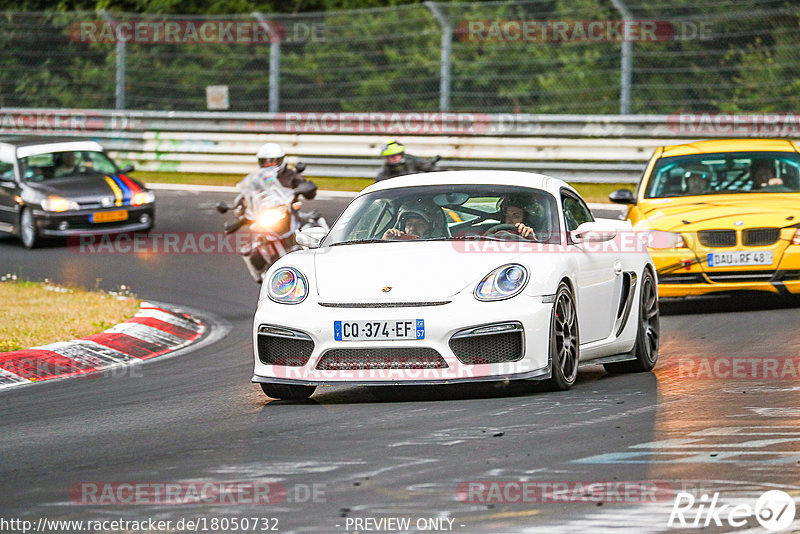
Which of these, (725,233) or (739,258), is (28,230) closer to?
(725,233)

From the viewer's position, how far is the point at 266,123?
26984 millimetres

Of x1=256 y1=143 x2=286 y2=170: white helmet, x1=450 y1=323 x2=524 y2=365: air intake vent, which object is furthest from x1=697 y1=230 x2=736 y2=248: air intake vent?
x1=450 y1=323 x2=524 y2=365: air intake vent

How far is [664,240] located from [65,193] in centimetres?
1007

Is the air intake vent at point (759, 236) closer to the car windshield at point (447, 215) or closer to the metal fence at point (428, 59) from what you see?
the car windshield at point (447, 215)

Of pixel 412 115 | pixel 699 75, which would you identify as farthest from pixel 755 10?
pixel 412 115

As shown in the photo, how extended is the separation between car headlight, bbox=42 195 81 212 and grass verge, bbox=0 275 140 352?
13.5 ft

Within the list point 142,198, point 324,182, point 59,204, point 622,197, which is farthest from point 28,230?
point 622,197

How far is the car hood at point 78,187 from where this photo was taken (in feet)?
67.5

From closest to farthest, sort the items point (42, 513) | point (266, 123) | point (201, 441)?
point (42, 513)
point (201, 441)
point (266, 123)

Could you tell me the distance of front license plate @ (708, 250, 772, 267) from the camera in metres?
12.7

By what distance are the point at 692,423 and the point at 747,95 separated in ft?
53.9

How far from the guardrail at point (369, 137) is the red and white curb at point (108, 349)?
1147 centimetres

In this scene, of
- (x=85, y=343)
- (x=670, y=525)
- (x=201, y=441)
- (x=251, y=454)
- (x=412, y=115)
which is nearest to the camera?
(x=670, y=525)

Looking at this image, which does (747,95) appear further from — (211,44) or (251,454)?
(251,454)
